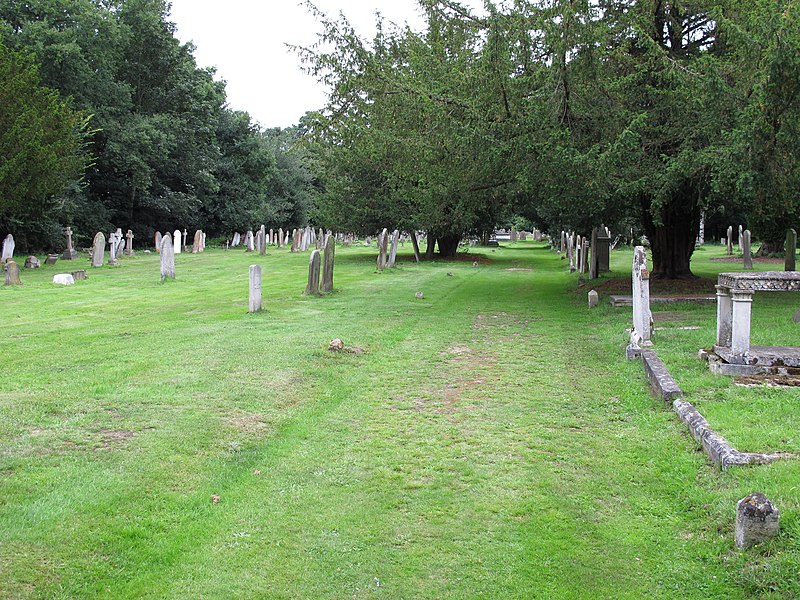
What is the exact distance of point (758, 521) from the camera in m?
4.24

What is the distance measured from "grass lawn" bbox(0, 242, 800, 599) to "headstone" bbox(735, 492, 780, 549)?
3.1 inches

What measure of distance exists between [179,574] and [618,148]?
39.0 feet

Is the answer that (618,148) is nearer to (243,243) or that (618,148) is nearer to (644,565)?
(644,565)

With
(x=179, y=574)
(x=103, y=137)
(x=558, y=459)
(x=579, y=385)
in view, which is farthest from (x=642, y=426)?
(x=103, y=137)

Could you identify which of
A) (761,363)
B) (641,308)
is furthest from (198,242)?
(761,363)

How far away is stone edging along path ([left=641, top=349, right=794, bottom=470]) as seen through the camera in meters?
5.46

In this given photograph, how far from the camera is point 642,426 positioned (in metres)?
7.11

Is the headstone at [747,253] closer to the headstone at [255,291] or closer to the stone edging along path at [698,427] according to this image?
the headstone at [255,291]

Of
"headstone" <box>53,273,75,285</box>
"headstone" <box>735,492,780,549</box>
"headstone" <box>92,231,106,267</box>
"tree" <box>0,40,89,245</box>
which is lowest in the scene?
"headstone" <box>735,492,780,549</box>

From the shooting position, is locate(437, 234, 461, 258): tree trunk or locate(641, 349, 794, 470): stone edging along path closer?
locate(641, 349, 794, 470): stone edging along path

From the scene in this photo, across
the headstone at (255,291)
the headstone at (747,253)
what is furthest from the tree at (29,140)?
the headstone at (747,253)

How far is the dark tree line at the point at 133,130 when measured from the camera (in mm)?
37219

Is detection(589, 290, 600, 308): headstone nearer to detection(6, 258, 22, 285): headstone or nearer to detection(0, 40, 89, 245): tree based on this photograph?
detection(6, 258, 22, 285): headstone

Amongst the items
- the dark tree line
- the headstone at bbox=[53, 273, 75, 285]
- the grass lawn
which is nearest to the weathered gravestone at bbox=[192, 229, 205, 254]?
the dark tree line
